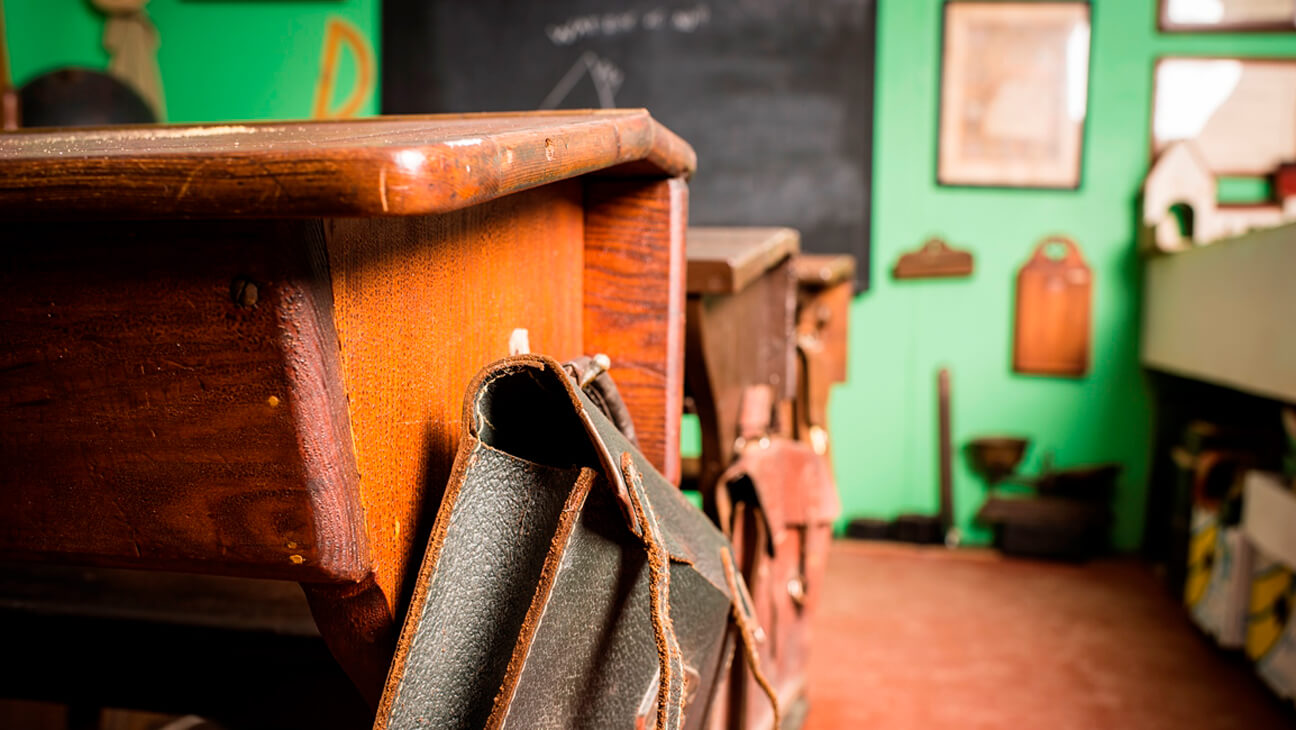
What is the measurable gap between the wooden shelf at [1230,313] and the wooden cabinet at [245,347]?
6.81 ft

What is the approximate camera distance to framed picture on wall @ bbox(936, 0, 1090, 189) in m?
3.31

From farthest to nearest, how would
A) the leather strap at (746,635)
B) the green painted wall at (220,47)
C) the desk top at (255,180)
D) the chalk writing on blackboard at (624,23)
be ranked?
the green painted wall at (220,47) → the chalk writing on blackboard at (624,23) → the leather strap at (746,635) → the desk top at (255,180)

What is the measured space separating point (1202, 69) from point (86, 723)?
3523mm

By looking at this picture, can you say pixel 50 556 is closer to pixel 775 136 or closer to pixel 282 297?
pixel 282 297

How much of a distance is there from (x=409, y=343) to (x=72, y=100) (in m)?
3.72

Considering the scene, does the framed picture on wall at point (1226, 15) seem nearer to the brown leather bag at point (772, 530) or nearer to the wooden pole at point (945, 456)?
the wooden pole at point (945, 456)

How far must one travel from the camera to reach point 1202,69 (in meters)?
3.24

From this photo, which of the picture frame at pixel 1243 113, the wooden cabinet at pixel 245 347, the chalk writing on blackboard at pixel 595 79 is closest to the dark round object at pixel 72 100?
the chalk writing on blackboard at pixel 595 79

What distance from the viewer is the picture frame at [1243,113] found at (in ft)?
10.5

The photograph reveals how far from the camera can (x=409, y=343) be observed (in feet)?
1.87

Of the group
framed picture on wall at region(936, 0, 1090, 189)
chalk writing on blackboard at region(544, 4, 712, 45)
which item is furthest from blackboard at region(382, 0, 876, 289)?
framed picture on wall at region(936, 0, 1090, 189)

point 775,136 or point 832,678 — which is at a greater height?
point 775,136

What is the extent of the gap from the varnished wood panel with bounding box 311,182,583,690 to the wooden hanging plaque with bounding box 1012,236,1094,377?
9.78 feet

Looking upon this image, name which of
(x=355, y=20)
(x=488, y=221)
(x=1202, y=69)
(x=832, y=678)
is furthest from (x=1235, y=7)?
(x=488, y=221)
